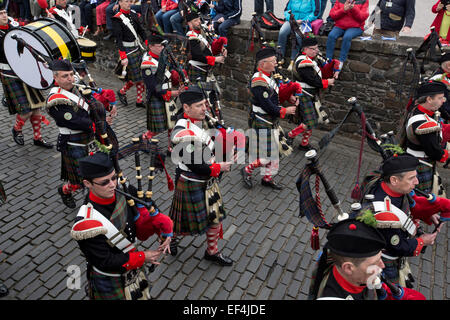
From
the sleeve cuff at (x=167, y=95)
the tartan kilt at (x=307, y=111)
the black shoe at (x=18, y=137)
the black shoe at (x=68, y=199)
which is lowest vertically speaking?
the black shoe at (x=68, y=199)

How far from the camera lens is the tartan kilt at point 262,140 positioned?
18.1 ft

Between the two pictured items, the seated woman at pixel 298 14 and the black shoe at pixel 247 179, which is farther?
the seated woman at pixel 298 14

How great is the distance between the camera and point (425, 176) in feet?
15.0

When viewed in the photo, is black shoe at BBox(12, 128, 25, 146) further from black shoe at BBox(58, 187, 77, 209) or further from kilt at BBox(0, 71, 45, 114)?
black shoe at BBox(58, 187, 77, 209)

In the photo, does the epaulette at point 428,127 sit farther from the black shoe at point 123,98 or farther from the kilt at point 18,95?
the black shoe at point 123,98

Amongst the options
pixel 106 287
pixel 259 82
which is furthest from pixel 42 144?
pixel 106 287

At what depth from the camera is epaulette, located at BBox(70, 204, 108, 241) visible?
2656mm

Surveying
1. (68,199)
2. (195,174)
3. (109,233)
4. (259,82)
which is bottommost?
(68,199)

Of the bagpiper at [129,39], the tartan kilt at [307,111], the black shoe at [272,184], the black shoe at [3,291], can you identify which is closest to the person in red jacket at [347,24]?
the tartan kilt at [307,111]

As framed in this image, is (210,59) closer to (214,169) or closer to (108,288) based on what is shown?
(214,169)

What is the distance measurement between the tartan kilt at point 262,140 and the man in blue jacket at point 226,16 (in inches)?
121

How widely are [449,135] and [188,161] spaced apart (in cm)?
337

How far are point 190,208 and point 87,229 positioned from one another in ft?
4.90

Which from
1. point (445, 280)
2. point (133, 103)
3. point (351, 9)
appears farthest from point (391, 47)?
point (133, 103)
